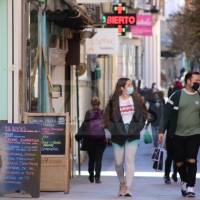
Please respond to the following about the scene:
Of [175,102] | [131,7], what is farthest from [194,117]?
[131,7]

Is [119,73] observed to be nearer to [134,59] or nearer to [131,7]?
[131,7]

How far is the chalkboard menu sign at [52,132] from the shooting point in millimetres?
12109

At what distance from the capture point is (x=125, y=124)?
11766 mm

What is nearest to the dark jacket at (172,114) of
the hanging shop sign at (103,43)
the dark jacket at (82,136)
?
the dark jacket at (82,136)

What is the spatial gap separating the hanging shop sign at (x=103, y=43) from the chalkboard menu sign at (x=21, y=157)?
11.1m

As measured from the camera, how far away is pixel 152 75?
50.9m

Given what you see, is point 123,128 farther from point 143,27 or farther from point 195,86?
point 143,27

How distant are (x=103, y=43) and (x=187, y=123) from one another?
1086 cm

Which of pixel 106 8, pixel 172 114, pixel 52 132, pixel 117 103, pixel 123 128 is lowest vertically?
pixel 52 132

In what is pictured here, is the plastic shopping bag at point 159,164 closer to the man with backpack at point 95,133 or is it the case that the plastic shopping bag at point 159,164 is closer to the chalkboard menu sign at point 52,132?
the man with backpack at point 95,133

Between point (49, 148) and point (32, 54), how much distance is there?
2.63 metres

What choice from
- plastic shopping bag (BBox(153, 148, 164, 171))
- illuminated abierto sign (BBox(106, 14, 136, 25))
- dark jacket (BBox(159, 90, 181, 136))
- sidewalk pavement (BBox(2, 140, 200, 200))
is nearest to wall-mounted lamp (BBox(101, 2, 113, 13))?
illuminated abierto sign (BBox(106, 14, 136, 25))

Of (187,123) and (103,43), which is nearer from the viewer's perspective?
(187,123)

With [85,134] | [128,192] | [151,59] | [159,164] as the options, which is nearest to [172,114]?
[128,192]
